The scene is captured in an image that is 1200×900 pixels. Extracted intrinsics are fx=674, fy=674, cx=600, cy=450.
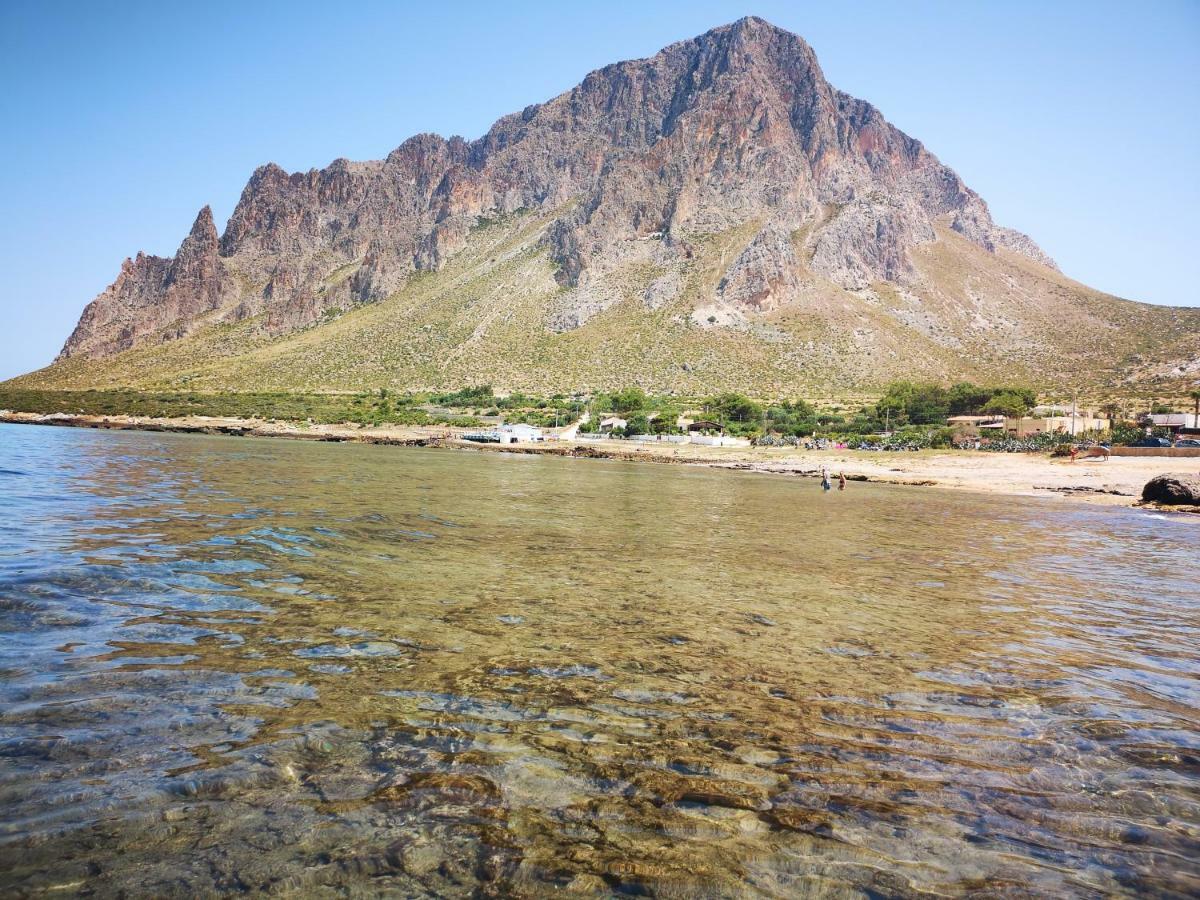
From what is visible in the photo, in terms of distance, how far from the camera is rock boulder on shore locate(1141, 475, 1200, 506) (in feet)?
99.7

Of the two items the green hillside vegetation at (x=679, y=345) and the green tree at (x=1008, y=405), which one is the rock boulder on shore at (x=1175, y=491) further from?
the green hillside vegetation at (x=679, y=345)

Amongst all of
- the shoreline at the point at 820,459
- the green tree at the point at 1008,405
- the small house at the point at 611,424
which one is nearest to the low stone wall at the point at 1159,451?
the shoreline at the point at 820,459

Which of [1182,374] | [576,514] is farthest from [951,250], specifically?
[576,514]

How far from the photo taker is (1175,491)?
101 feet

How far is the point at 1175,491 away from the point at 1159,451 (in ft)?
101

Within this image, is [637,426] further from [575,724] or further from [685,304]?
[575,724]

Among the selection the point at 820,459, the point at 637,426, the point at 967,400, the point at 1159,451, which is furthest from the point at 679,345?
the point at 1159,451

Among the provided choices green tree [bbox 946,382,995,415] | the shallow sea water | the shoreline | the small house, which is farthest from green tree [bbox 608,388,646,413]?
the shallow sea water

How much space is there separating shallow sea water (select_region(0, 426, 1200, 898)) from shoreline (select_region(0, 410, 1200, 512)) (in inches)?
1180

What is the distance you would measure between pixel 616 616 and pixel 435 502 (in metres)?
15.7

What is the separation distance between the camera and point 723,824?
15.1ft

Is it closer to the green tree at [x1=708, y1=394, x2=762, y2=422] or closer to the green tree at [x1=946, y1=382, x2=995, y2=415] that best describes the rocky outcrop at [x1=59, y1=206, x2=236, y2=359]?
the green tree at [x1=708, y1=394, x2=762, y2=422]

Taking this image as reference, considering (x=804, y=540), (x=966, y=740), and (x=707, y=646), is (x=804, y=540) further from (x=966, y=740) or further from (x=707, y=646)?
(x=966, y=740)

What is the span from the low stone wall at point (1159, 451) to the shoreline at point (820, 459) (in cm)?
172
